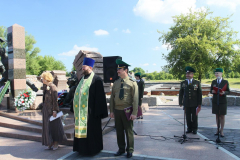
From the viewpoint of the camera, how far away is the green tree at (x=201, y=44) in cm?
2702

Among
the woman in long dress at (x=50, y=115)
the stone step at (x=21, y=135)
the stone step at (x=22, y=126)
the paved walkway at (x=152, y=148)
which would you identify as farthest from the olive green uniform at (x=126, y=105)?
the stone step at (x=22, y=126)

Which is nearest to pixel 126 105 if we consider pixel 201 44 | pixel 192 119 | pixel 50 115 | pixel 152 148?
pixel 152 148

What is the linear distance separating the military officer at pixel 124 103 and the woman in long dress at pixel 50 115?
1.38 m

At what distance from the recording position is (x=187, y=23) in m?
28.9

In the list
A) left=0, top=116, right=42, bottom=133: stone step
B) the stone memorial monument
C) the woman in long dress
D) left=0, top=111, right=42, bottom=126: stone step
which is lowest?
left=0, top=116, right=42, bottom=133: stone step

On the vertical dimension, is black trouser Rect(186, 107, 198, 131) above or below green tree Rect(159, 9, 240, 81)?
below

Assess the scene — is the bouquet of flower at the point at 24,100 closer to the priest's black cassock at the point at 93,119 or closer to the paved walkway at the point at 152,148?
the paved walkway at the point at 152,148

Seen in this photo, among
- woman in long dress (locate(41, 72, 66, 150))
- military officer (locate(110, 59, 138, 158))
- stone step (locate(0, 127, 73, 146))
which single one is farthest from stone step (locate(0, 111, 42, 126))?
military officer (locate(110, 59, 138, 158))

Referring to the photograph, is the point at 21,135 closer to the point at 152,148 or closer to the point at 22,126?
the point at 22,126

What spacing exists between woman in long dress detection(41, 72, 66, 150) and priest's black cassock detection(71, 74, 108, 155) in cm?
69

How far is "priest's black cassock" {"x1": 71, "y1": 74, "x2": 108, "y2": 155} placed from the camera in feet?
13.4

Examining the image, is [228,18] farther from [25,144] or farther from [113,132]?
[25,144]

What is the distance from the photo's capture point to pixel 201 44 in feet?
87.8

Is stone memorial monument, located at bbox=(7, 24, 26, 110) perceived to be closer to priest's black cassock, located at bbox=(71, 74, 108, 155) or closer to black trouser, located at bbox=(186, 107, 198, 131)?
priest's black cassock, located at bbox=(71, 74, 108, 155)
